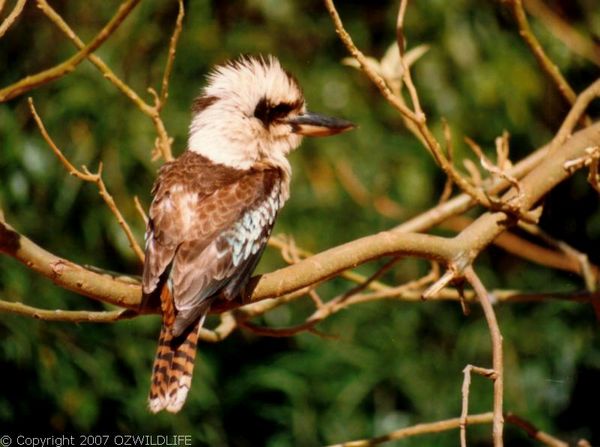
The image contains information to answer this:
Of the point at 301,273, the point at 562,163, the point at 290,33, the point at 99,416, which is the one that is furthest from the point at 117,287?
the point at 290,33

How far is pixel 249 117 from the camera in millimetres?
2732

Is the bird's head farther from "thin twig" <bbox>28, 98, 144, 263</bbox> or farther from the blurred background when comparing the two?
the blurred background

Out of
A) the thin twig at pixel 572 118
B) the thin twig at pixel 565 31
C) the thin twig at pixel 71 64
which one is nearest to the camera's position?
the thin twig at pixel 71 64

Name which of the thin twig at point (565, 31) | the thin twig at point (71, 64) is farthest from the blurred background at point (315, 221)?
the thin twig at point (71, 64)

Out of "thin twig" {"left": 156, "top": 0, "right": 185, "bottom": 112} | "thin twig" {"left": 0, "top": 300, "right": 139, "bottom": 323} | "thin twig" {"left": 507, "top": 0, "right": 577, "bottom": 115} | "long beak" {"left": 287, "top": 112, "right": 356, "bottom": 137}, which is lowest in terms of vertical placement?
"thin twig" {"left": 0, "top": 300, "right": 139, "bottom": 323}

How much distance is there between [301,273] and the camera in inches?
76.5

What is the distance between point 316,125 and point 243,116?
0.23 metres

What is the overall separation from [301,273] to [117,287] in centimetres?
33

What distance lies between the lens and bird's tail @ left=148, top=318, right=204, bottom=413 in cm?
224

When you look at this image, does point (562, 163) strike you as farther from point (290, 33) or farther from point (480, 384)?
point (290, 33)

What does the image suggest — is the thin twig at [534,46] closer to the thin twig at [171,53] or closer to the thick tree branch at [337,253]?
Result: the thick tree branch at [337,253]

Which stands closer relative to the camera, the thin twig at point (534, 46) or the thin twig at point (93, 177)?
the thin twig at point (93, 177)

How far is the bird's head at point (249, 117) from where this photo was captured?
2.67 meters

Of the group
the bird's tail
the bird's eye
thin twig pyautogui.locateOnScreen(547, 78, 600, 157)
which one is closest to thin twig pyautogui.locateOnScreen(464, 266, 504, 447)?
thin twig pyautogui.locateOnScreen(547, 78, 600, 157)
